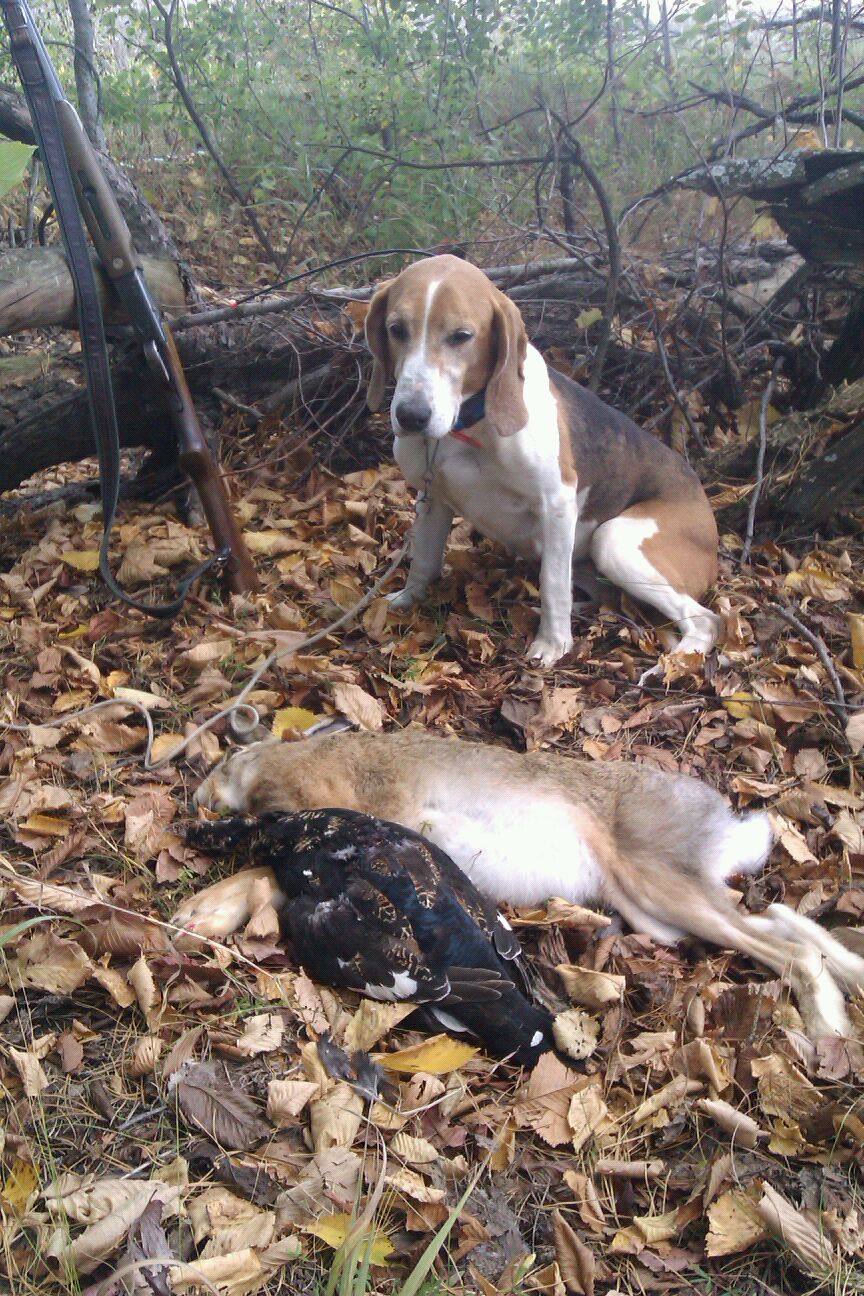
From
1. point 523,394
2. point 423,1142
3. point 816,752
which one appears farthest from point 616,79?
point 423,1142

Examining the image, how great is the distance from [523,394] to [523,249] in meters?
3.06

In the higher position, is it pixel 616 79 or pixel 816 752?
pixel 616 79

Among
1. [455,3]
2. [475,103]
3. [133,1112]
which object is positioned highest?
[455,3]

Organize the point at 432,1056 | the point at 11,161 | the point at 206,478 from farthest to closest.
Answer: the point at 206,478 → the point at 432,1056 → the point at 11,161

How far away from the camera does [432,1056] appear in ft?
7.63

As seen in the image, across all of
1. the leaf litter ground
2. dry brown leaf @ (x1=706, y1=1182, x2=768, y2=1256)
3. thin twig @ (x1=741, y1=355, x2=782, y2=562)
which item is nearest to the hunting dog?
the leaf litter ground

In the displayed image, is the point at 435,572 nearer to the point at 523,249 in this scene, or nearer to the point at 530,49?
the point at 523,249

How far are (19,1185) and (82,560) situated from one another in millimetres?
3394

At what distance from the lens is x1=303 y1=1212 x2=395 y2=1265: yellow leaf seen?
187cm

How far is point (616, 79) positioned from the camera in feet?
24.0

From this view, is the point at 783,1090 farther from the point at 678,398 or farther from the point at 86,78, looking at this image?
the point at 86,78

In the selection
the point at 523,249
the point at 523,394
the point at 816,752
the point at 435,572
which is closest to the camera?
the point at 816,752

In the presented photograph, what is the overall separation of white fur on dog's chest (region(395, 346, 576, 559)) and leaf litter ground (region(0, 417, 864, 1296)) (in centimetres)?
75

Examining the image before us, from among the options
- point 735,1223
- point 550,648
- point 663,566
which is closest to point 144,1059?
point 735,1223
